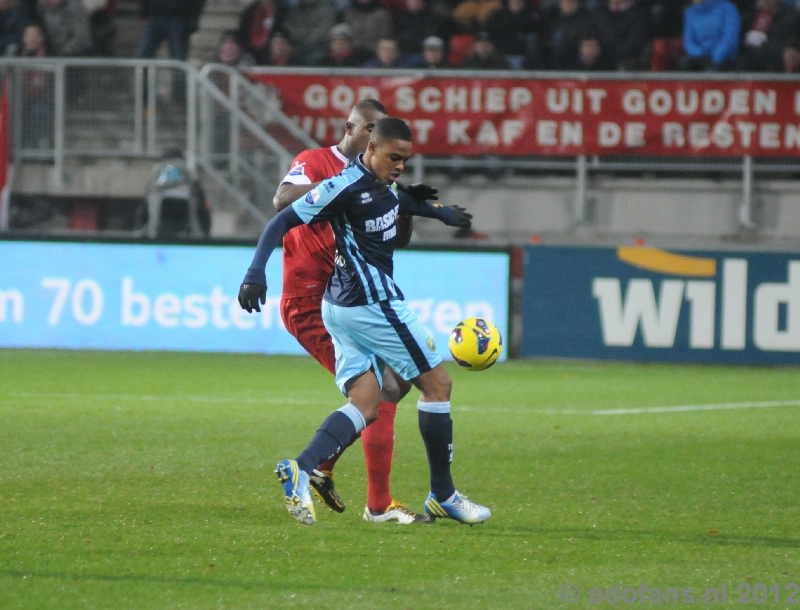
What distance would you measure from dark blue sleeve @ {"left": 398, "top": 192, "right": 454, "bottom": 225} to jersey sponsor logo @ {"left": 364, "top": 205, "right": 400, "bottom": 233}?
0.15 m

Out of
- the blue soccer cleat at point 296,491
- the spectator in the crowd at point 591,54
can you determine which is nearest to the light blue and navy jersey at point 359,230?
the blue soccer cleat at point 296,491

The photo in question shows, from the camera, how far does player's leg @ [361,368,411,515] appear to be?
6.38m

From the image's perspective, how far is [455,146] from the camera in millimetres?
16953

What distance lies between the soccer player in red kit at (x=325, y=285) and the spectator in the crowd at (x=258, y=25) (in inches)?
475

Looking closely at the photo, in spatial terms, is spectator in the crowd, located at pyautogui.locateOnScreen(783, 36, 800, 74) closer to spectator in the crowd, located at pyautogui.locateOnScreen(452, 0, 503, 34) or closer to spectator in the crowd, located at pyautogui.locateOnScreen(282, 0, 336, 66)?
spectator in the crowd, located at pyautogui.locateOnScreen(452, 0, 503, 34)

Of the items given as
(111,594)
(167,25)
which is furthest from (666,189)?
(111,594)

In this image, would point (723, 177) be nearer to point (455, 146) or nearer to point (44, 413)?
point (455, 146)

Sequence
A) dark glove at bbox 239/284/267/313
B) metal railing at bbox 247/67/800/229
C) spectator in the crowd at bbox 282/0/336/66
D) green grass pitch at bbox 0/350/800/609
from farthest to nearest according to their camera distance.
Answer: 1. spectator in the crowd at bbox 282/0/336/66
2. metal railing at bbox 247/67/800/229
3. dark glove at bbox 239/284/267/313
4. green grass pitch at bbox 0/350/800/609

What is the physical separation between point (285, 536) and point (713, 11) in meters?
12.8

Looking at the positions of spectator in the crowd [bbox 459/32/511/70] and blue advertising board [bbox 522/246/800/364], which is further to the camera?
spectator in the crowd [bbox 459/32/511/70]

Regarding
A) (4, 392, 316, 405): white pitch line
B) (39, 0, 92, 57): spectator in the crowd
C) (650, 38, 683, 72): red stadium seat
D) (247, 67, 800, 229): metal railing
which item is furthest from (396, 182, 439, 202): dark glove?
(39, 0, 92, 57): spectator in the crowd

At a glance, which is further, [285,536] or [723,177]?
[723,177]

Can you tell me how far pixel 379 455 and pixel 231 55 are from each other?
12197 millimetres

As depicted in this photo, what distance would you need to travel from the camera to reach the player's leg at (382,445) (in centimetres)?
638
